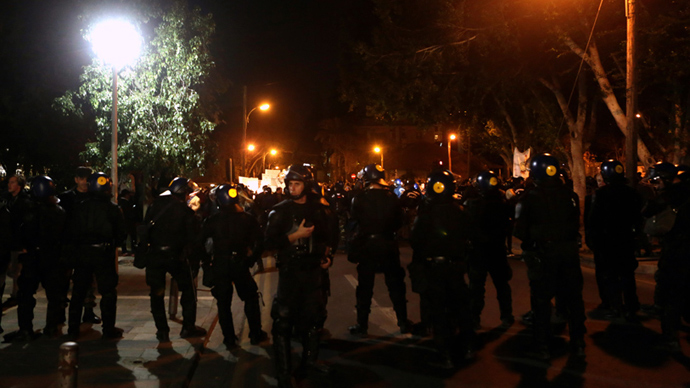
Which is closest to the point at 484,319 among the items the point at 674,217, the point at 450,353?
the point at 450,353

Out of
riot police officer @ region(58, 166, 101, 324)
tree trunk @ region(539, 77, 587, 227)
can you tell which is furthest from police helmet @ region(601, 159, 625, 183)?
tree trunk @ region(539, 77, 587, 227)

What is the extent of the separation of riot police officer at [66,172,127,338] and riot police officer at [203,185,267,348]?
1.14 meters

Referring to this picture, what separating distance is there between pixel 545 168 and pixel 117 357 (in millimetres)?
4661

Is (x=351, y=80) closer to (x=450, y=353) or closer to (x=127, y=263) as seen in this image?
(x=127, y=263)

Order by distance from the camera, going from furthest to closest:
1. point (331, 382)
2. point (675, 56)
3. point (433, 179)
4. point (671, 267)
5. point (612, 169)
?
1. point (675, 56)
2. point (612, 169)
3. point (671, 267)
4. point (433, 179)
5. point (331, 382)

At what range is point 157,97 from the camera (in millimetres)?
17578

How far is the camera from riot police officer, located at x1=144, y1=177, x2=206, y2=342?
7.32 meters

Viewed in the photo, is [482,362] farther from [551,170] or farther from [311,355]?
[551,170]

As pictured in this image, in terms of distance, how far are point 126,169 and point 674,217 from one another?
15346 mm

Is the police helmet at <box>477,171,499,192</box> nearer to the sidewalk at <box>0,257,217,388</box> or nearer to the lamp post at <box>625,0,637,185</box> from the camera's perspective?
the sidewalk at <box>0,257,217,388</box>

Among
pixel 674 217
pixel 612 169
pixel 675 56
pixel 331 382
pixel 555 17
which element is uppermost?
pixel 555 17

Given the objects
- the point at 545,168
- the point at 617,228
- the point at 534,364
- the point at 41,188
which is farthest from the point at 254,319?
the point at 617,228

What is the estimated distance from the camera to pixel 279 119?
8500 centimetres

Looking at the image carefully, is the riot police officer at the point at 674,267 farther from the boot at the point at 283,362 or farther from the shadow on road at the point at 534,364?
the boot at the point at 283,362
